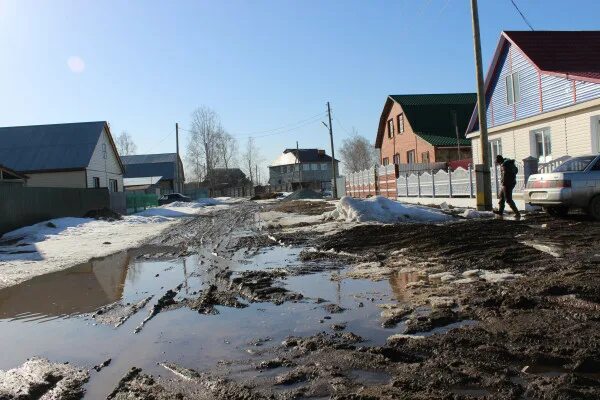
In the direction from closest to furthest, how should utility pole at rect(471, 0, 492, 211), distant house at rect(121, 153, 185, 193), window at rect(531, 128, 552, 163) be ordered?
1. utility pole at rect(471, 0, 492, 211)
2. window at rect(531, 128, 552, 163)
3. distant house at rect(121, 153, 185, 193)

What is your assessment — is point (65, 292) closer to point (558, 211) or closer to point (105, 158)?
point (558, 211)

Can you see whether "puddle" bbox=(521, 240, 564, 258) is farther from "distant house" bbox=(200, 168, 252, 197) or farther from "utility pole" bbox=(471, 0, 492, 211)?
"distant house" bbox=(200, 168, 252, 197)

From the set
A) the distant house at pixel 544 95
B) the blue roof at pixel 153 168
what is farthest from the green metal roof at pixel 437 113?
the blue roof at pixel 153 168

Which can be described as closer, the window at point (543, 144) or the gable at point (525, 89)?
the gable at point (525, 89)

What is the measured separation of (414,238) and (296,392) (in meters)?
8.05

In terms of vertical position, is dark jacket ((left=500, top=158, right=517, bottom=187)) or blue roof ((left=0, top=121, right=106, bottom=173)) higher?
blue roof ((left=0, top=121, right=106, bottom=173))

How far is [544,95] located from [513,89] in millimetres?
2917

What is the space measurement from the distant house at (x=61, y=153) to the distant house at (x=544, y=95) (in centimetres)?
2495

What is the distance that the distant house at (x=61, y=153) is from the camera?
115 ft

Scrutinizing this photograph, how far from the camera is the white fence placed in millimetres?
19844

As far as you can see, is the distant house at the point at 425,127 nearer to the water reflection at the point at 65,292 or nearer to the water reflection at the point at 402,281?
the water reflection at the point at 402,281

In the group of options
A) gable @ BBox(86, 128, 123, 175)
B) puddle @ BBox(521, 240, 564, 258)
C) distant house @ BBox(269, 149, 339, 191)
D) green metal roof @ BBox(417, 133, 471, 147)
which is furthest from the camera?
distant house @ BBox(269, 149, 339, 191)

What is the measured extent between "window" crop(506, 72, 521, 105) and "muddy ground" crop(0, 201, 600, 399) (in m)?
15.2

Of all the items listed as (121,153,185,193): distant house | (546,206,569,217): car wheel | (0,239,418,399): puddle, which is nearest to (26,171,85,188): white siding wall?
(0,239,418,399): puddle
